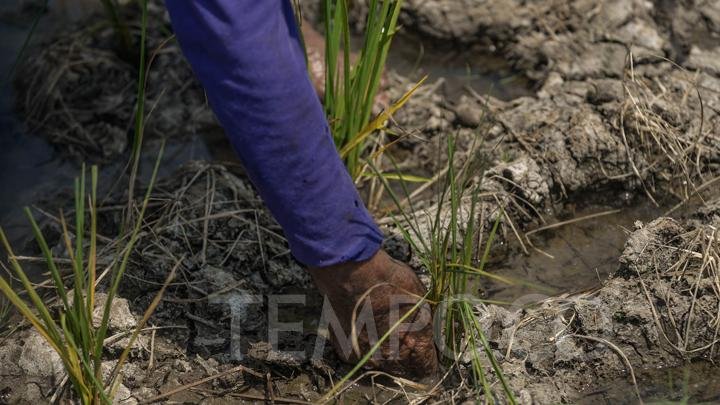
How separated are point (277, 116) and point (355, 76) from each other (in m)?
0.75

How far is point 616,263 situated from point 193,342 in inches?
43.8

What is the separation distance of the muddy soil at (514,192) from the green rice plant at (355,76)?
232mm

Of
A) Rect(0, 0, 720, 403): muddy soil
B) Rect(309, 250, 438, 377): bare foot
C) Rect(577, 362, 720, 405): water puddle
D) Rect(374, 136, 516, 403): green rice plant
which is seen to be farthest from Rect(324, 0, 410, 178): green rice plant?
Rect(577, 362, 720, 405): water puddle

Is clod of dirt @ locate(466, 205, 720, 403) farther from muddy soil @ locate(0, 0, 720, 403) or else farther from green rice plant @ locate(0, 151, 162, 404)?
green rice plant @ locate(0, 151, 162, 404)

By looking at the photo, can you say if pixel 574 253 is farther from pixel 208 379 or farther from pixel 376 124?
pixel 208 379

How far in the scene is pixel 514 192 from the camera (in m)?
2.73

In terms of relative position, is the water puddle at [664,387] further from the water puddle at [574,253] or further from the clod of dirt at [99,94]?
the clod of dirt at [99,94]

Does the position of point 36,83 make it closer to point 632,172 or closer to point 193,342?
point 193,342

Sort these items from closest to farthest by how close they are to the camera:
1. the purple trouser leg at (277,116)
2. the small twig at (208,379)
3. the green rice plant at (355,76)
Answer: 1. the purple trouser leg at (277,116)
2. the small twig at (208,379)
3. the green rice plant at (355,76)

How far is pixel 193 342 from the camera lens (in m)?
2.42

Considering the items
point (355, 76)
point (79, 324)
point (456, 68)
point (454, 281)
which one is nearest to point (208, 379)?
point (79, 324)

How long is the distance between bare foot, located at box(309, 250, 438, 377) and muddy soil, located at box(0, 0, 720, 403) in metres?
0.08

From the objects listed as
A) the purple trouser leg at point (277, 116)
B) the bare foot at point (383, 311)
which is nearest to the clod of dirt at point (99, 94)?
the bare foot at point (383, 311)

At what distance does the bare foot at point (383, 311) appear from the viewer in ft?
6.83
